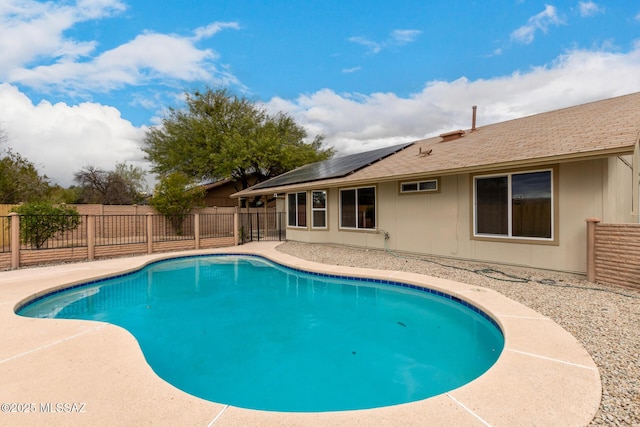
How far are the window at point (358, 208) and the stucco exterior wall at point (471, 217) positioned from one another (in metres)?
0.24

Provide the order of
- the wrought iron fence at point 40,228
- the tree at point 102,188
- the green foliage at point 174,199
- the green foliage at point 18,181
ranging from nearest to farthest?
the wrought iron fence at point 40,228
the green foliage at point 174,199
the green foliage at point 18,181
the tree at point 102,188

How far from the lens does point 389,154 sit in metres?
12.1

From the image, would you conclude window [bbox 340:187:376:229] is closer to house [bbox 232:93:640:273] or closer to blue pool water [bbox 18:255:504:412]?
house [bbox 232:93:640:273]

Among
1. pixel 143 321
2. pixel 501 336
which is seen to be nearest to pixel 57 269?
pixel 143 321

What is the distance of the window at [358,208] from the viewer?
10.6 m

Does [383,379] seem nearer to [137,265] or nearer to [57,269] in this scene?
[137,265]

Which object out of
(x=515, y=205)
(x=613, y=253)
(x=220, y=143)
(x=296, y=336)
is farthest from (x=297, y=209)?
(x=220, y=143)

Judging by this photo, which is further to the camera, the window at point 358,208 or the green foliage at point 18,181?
the green foliage at point 18,181

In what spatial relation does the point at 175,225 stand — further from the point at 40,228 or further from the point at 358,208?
the point at 358,208

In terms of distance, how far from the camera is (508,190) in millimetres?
7102

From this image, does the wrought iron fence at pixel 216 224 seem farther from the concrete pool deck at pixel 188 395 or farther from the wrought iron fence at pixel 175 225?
the concrete pool deck at pixel 188 395

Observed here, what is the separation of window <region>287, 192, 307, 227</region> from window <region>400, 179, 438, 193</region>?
5.01 m

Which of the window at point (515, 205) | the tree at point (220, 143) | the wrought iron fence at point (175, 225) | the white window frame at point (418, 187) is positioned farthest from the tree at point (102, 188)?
the window at point (515, 205)

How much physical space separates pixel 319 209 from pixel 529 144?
298 inches
